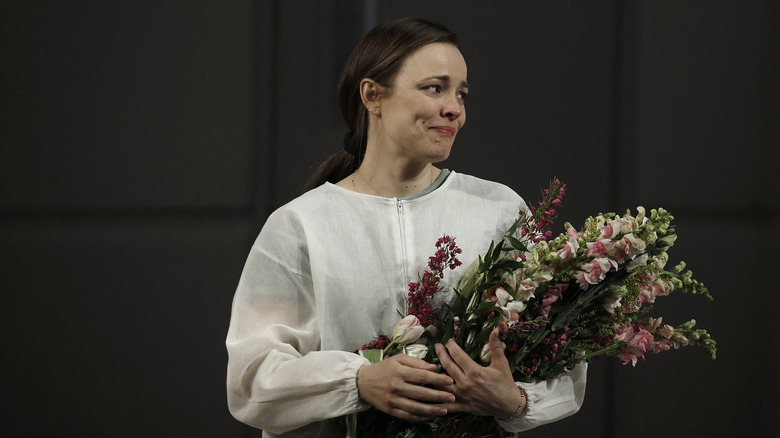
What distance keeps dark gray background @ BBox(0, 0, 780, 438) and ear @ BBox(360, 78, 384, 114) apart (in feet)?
3.37

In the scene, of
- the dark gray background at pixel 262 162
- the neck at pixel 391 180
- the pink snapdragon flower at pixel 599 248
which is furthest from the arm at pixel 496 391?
the dark gray background at pixel 262 162

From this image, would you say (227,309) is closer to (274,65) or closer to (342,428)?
(274,65)

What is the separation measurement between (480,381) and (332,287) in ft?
1.16

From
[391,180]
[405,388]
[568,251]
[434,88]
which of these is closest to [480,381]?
[405,388]

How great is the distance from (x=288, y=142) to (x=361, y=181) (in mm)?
1052

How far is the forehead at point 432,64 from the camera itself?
1740mm

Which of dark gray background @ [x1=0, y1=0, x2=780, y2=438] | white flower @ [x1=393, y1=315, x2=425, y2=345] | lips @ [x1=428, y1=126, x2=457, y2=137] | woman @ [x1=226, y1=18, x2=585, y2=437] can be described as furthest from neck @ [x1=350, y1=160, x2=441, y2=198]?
dark gray background @ [x1=0, y1=0, x2=780, y2=438]

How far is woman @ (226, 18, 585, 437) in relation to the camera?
5.13ft

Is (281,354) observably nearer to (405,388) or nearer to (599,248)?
(405,388)

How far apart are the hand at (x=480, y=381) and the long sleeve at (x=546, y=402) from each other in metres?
0.05

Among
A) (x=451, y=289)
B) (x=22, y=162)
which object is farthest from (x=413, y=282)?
(x=22, y=162)

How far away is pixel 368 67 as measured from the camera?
1.82 m

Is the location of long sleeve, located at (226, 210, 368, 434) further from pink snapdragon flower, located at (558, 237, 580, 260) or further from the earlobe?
pink snapdragon flower, located at (558, 237, 580, 260)

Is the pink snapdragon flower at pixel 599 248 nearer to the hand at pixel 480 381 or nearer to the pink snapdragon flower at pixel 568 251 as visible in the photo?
the pink snapdragon flower at pixel 568 251
